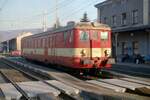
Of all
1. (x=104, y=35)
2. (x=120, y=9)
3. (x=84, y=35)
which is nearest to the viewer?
(x=84, y=35)

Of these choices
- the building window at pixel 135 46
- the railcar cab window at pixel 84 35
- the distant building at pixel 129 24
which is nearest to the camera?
the railcar cab window at pixel 84 35

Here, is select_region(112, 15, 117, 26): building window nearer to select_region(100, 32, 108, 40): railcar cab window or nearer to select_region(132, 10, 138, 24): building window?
select_region(132, 10, 138, 24): building window

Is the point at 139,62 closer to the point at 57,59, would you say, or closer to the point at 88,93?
the point at 57,59

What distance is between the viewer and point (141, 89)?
14148 mm

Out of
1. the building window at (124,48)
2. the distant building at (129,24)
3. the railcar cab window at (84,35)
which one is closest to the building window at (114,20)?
the distant building at (129,24)

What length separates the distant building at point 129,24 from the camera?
37.5 meters

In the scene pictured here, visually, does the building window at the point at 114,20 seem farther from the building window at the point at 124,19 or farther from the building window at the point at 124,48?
the building window at the point at 124,48

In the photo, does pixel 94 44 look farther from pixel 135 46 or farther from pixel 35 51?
pixel 135 46

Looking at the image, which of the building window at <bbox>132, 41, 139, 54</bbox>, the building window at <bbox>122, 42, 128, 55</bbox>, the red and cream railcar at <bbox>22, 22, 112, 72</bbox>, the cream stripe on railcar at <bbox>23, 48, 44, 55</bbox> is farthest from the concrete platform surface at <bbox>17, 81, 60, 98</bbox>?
the building window at <bbox>122, 42, 128, 55</bbox>

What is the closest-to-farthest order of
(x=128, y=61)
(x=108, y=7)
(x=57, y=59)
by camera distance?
(x=57, y=59)
(x=128, y=61)
(x=108, y=7)

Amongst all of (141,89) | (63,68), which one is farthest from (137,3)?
(141,89)

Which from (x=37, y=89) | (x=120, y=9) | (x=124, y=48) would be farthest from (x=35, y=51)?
(x=37, y=89)

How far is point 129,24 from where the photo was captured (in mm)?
41594

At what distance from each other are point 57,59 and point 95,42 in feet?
11.2
